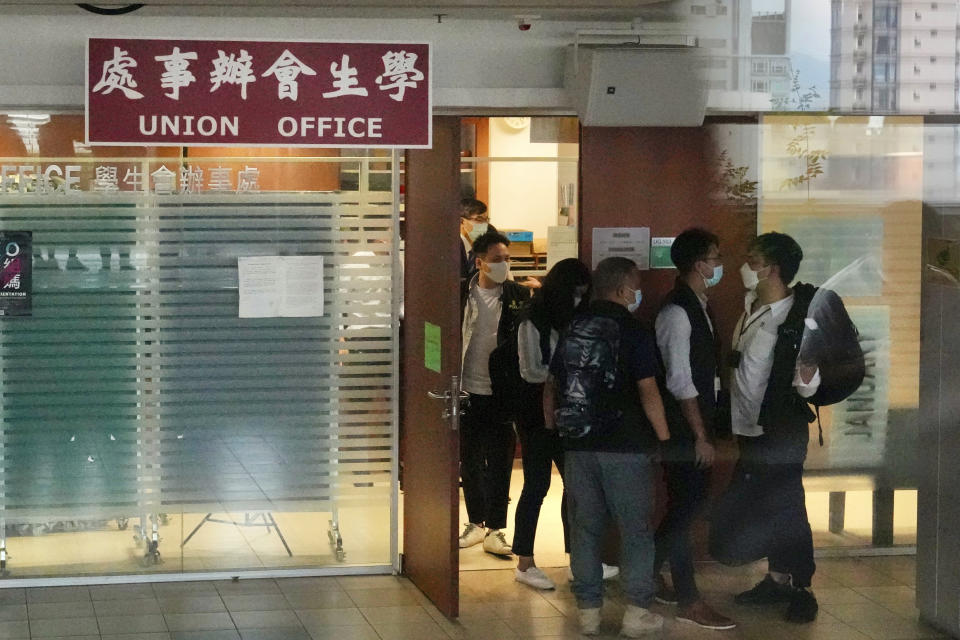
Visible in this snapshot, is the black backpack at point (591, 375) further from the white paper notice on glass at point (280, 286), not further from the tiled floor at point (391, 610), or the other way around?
the white paper notice on glass at point (280, 286)

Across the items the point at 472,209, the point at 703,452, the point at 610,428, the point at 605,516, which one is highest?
the point at 472,209

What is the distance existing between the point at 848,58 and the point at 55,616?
4413 mm

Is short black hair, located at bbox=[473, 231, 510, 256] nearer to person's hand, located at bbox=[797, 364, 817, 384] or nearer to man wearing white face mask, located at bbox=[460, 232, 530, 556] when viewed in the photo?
man wearing white face mask, located at bbox=[460, 232, 530, 556]

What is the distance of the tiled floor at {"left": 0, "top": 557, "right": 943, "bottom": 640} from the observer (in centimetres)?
592

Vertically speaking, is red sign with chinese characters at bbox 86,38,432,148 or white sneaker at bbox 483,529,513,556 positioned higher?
red sign with chinese characters at bbox 86,38,432,148

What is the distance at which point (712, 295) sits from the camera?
6695 millimetres

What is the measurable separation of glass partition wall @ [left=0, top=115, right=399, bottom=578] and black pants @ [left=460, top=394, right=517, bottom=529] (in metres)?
0.46

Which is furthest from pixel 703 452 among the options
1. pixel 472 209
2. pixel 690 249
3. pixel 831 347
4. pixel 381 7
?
pixel 472 209

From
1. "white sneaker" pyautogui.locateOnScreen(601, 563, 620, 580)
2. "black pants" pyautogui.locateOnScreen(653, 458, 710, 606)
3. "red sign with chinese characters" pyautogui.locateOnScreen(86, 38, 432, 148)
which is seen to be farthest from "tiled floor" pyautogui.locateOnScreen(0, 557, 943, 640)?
"red sign with chinese characters" pyautogui.locateOnScreen(86, 38, 432, 148)

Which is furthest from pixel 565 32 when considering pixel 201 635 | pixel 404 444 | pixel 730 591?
pixel 201 635

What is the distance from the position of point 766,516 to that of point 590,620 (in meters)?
1.16

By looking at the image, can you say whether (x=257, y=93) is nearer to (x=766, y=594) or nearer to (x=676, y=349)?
(x=676, y=349)

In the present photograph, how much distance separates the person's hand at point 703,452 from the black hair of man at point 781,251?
947 millimetres

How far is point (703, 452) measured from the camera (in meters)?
6.18
